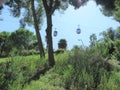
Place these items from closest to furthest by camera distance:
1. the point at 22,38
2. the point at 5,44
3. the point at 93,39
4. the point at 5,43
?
1. the point at 93,39
2. the point at 5,44
3. the point at 5,43
4. the point at 22,38

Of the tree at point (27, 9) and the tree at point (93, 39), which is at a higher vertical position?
the tree at point (27, 9)

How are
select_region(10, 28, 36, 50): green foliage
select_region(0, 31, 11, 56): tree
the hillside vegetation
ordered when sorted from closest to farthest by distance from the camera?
the hillside vegetation
select_region(0, 31, 11, 56): tree
select_region(10, 28, 36, 50): green foliage

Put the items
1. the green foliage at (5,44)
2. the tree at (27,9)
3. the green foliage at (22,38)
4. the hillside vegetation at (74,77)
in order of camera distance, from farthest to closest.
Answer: the green foliage at (22,38) < the green foliage at (5,44) < the tree at (27,9) < the hillside vegetation at (74,77)

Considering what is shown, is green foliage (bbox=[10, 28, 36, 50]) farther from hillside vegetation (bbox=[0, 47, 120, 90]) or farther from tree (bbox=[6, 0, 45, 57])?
hillside vegetation (bbox=[0, 47, 120, 90])

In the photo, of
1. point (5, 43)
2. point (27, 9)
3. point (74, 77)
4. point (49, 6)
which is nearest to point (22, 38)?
point (5, 43)

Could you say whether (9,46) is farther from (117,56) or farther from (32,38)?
(117,56)

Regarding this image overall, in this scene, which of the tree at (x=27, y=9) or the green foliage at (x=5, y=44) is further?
the green foliage at (x=5, y=44)

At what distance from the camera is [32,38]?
45.3 m

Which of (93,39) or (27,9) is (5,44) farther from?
(93,39)

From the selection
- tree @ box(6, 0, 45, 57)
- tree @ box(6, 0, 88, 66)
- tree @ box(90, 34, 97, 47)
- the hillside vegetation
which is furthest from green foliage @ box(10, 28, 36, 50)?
the hillside vegetation

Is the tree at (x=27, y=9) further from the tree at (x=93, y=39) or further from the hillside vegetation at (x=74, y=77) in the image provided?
the hillside vegetation at (x=74, y=77)

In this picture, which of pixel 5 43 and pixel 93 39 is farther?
pixel 5 43

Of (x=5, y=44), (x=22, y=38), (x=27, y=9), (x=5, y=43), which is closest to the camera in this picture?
(x=27, y=9)

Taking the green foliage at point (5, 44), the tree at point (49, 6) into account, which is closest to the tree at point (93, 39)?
the tree at point (49, 6)
